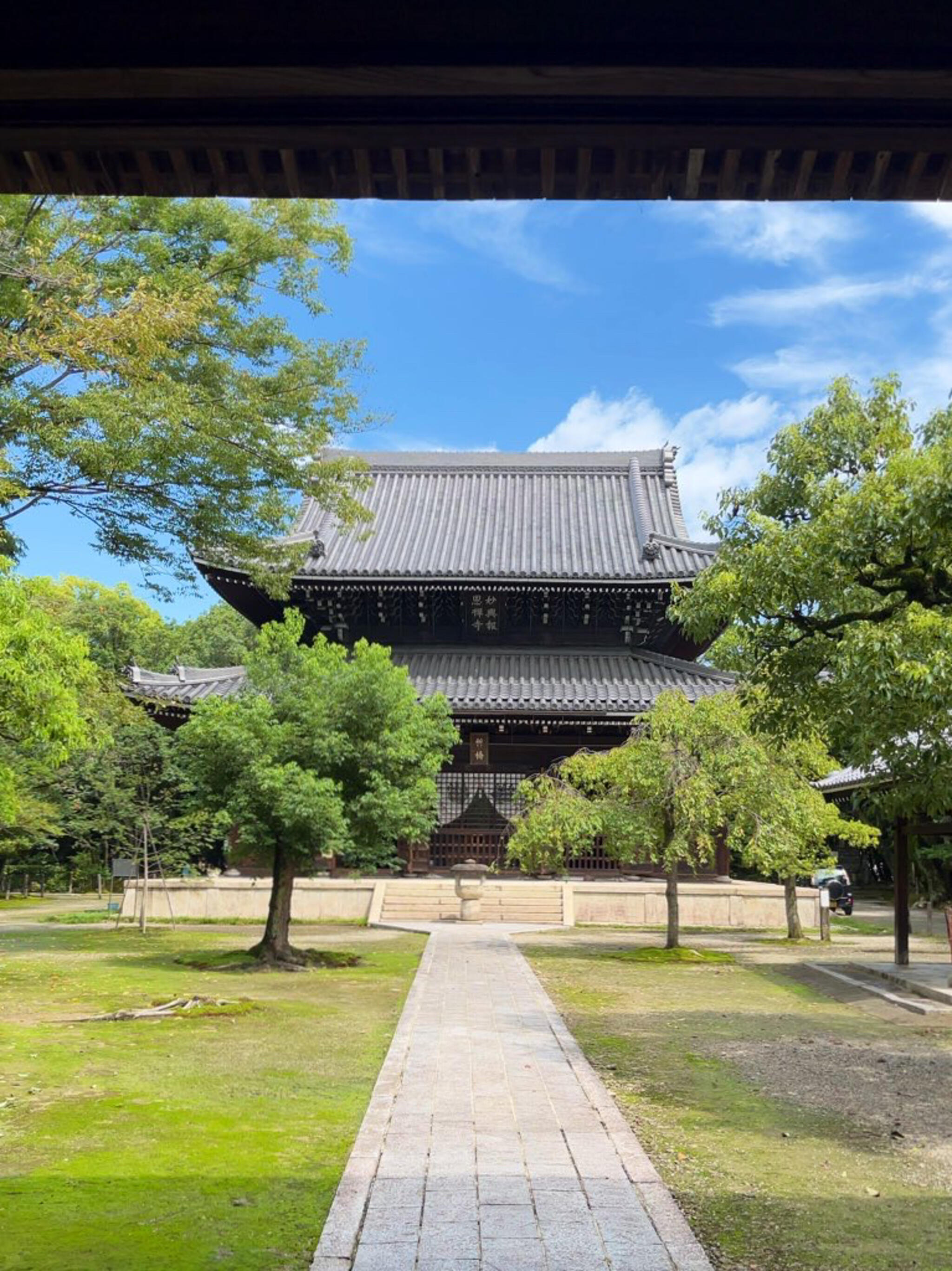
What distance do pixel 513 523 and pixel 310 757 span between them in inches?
674

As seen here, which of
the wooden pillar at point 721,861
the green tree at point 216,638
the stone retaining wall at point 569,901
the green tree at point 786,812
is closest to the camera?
the green tree at point 786,812

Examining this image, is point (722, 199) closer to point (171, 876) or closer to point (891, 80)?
point (891, 80)

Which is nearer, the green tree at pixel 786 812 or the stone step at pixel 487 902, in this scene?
the green tree at pixel 786 812

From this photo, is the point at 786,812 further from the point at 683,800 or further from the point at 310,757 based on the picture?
the point at 310,757

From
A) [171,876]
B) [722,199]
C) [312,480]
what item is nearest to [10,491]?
[312,480]

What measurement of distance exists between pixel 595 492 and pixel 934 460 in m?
25.2

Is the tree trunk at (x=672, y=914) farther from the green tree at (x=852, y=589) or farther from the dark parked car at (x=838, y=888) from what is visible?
the dark parked car at (x=838, y=888)

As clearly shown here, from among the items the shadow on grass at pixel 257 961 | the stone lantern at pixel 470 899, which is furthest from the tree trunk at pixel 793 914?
the shadow on grass at pixel 257 961

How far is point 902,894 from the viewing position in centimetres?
1622

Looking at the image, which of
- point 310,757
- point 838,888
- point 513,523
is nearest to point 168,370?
point 310,757

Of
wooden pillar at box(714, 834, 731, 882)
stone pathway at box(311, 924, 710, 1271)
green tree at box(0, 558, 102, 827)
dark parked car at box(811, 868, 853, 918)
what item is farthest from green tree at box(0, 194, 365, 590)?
dark parked car at box(811, 868, 853, 918)

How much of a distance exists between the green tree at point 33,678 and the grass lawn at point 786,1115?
6.01 m

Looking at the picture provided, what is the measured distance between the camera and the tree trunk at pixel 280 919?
15867 millimetres

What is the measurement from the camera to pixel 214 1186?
18.1 ft
